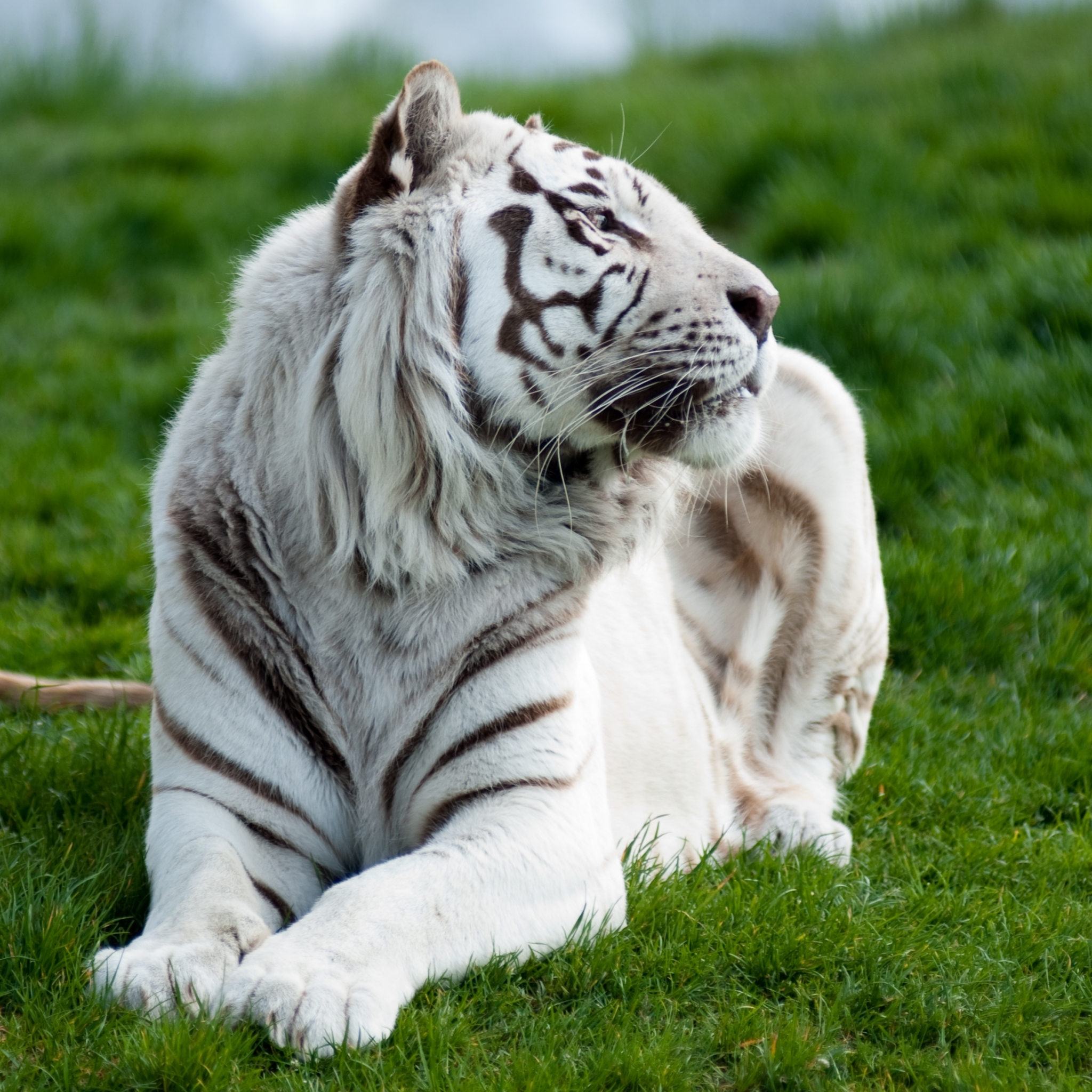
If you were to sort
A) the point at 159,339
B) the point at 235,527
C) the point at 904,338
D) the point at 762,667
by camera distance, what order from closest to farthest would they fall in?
the point at 235,527 → the point at 762,667 → the point at 904,338 → the point at 159,339

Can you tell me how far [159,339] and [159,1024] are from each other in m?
5.84

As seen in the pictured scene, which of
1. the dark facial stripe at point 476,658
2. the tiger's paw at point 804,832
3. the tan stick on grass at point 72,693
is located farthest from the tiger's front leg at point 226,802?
the tiger's paw at point 804,832

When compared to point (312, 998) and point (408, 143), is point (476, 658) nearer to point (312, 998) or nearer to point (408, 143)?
point (312, 998)

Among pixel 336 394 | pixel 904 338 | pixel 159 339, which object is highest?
pixel 336 394

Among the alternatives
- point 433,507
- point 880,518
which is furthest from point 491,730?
point 880,518

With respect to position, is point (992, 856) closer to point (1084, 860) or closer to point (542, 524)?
point (1084, 860)

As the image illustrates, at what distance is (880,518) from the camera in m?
5.91

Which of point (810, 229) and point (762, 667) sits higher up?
point (810, 229)

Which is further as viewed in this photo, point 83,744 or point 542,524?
point 83,744

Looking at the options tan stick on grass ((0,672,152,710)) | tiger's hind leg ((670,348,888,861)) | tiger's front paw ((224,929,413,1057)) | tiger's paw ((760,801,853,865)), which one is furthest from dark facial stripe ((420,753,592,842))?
tan stick on grass ((0,672,152,710))

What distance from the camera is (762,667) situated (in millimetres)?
4297

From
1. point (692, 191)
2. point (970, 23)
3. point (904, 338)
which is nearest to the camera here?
point (904, 338)

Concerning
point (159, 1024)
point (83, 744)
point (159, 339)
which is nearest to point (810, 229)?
point (159, 339)

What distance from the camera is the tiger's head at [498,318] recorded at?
290cm
